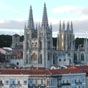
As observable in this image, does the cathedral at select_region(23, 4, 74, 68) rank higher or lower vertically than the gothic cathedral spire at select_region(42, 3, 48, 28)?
lower

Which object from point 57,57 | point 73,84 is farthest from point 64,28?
point 73,84

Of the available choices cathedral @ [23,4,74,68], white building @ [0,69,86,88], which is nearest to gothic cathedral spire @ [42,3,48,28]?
cathedral @ [23,4,74,68]

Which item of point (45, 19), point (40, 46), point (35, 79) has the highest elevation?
point (45, 19)

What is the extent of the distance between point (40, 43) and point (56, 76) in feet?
160

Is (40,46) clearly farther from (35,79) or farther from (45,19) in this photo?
(35,79)

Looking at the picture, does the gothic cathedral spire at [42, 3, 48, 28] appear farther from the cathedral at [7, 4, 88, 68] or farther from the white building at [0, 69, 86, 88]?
the white building at [0, 69, 86, 88]

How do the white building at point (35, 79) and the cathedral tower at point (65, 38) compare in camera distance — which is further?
the cathedral tower at point (65, 38)

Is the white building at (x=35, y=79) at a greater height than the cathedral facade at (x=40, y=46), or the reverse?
the cathedral facade at (x=40, y=46)

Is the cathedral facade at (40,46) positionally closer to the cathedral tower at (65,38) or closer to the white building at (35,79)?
the cathedral tower at (65,38)

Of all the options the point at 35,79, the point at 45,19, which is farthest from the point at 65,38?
the point at 35,79

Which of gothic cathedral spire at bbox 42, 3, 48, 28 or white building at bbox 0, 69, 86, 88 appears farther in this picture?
gothic cathedral spire at bbox 42, 3, 48, 28

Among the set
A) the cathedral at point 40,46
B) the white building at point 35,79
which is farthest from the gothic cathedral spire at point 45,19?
the white building at point 35,79

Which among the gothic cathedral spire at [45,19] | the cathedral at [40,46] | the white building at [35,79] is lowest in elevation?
the white building at [35,79]

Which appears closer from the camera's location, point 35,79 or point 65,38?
point 35,79
